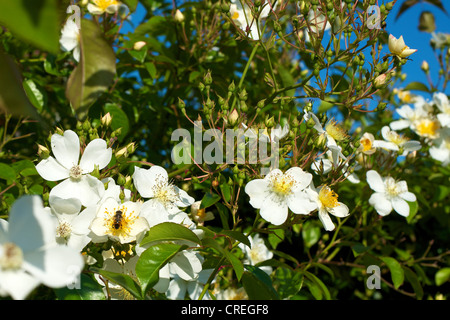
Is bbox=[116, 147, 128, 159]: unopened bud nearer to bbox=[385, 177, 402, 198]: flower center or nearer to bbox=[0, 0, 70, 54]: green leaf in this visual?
bbox=[0, 0, 70, 54]: green leaf

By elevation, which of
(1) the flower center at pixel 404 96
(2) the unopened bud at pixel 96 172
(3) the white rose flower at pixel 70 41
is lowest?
(2) the unopened bud at pixel 96 172

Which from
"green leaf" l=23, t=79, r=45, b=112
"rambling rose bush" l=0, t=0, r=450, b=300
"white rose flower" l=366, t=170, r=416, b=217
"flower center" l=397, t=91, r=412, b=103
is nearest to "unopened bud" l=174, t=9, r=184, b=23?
"rambling rose bush" l=0, t=0, r=450, b=300

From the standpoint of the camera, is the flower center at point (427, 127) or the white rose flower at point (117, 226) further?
the flower center at point (427, 127)

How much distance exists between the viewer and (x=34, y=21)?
40 centimetres

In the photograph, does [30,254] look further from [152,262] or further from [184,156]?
[184,156]

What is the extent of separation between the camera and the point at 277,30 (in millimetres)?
1306

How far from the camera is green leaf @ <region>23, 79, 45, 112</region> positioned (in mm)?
1621

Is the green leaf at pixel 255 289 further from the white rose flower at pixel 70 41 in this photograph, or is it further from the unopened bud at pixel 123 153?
the white rose flower at pixel 70 41

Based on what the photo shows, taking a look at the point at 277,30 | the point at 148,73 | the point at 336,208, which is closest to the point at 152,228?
the point at 336,208

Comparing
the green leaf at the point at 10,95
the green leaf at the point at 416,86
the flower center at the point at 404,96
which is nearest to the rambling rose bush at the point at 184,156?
the green leaf at the point at 10,95

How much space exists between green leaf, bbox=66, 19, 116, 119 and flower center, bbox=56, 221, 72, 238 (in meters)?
0.54

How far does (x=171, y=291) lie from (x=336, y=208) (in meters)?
0.59

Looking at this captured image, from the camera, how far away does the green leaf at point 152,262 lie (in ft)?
3.17

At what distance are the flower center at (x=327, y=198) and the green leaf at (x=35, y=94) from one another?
107 cm
